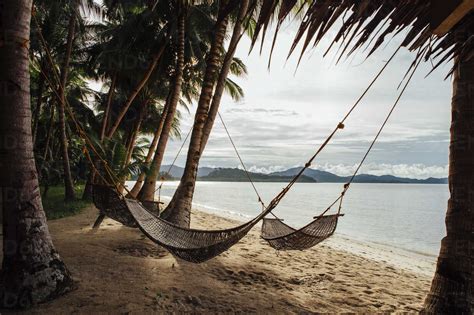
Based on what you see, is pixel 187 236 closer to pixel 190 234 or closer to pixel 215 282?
pixel 190 234

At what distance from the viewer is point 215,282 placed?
9.23 ft

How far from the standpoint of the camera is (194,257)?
2.48 metres

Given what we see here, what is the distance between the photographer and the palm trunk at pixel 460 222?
1.92 m

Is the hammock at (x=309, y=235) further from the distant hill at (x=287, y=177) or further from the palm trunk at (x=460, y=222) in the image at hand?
the distant hill at (x=287, y=177)

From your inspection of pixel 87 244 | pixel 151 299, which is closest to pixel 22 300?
pixel 151 299

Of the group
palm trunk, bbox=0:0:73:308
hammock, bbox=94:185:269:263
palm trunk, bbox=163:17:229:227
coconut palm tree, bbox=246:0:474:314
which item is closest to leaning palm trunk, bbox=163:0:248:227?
palm trunk, bbox=163:17:229:227

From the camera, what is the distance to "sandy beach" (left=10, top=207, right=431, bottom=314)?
7.15ft

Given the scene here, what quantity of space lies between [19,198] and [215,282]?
1.78m

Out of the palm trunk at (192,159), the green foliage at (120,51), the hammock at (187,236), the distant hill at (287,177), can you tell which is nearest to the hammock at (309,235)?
the hammock at (187,236)

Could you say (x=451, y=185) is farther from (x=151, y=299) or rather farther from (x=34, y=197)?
(x=34, y=197)

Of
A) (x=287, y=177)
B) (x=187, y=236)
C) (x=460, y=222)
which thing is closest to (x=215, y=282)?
(x=187, y=236)

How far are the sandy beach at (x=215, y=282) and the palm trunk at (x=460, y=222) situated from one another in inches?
33.5

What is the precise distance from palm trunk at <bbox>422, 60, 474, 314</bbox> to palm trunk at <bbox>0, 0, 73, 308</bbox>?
2612 mm

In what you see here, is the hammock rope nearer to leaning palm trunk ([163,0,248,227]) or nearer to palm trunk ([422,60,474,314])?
palm trunk ([422,60,474,314])
